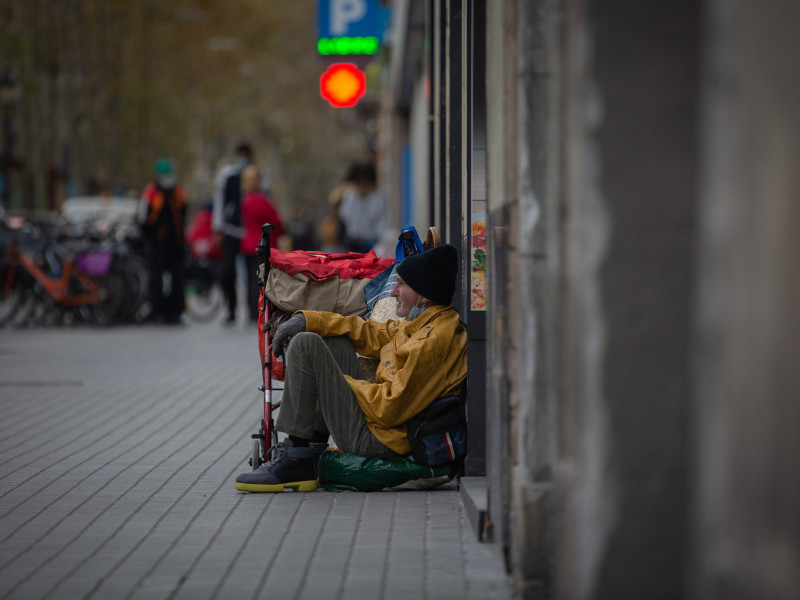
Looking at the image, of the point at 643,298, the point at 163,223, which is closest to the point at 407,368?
the point at 643,298

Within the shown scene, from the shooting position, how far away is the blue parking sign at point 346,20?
1909 cm

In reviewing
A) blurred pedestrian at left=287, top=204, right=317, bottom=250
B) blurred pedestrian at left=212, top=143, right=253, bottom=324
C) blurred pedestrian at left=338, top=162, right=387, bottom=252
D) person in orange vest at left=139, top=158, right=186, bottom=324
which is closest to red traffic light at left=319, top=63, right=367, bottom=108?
blurred pedestrian at left=338, top=162, right=387, bottom=252

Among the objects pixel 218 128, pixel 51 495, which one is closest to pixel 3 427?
pixel 51 495

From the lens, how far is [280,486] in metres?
6.62

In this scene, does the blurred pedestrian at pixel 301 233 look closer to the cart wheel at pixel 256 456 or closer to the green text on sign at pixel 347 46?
the green text on sign at pixel 347 46

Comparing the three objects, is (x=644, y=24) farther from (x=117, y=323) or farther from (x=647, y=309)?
(x=117, y=323)

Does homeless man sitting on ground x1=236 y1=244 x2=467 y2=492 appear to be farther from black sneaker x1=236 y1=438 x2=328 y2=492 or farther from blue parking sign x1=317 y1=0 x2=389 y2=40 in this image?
blue parking sign x1=317 y1=0 x2=389 y2=40

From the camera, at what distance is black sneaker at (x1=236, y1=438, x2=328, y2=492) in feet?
21.7

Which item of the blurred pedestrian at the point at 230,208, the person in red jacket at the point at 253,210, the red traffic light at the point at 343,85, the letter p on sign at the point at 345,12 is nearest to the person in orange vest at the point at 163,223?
the blurred pedestrian at the point at 230,208

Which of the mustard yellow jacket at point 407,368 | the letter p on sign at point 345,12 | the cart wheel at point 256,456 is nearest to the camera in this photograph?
the mustard yellow jacket at point 407,368

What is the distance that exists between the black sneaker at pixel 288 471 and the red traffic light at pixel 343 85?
1140 centimetres

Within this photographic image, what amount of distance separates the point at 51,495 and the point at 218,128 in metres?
47.7

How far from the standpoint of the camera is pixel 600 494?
370 centimetres

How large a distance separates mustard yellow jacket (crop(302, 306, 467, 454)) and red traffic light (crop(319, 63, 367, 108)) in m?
11.3
